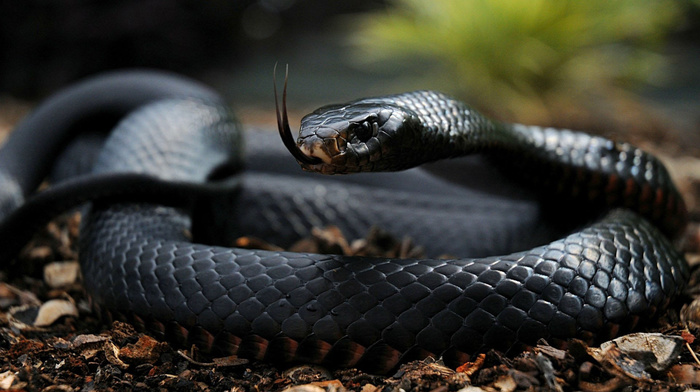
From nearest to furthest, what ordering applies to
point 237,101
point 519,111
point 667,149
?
point 667,149 < point 519,111 < point 237,101

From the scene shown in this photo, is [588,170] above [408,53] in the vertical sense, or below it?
below

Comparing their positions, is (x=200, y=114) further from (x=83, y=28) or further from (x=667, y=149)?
(x=83, y=28)

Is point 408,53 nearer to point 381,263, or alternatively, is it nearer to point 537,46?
point 537,46

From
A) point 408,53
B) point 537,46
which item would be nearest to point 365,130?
point 537,46

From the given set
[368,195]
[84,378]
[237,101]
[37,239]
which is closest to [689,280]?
[368,195]

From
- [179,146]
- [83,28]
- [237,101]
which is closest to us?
[179,146]

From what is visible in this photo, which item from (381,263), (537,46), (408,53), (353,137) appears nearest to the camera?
(353,137)

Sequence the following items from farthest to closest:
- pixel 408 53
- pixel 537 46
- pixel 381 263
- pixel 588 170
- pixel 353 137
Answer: pixel 408 53 < pixel 537 46 < pixel 588 170 < pixel 381 263 < pixel 353 137

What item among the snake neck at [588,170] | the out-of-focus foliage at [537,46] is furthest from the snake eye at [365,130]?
the out-of-focus foliage at [537,46]
